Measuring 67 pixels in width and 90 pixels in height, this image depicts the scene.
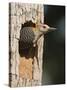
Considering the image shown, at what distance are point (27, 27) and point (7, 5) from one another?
21 centimetres

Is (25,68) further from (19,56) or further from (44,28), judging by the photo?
(44,28)

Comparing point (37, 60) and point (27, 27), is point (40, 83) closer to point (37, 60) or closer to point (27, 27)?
point (37, 60)

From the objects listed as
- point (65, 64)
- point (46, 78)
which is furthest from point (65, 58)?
point (46, 78)

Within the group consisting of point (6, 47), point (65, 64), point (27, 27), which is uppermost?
point (27, 27)

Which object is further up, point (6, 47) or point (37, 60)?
point (6, 47)

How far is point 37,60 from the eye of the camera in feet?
5.53

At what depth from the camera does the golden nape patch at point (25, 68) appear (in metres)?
1.65

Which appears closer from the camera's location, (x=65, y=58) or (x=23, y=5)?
(x=23, y=5)

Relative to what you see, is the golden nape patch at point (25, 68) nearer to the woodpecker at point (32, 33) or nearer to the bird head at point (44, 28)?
the woodpecker at point (32, 33)

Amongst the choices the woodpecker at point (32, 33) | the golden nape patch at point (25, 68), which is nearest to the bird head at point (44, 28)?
the woodpecker at point (32, 33)

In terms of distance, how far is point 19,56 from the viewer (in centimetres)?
164

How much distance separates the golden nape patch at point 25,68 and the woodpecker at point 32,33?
99 millimetres

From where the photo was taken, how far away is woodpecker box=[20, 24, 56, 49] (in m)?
1.65

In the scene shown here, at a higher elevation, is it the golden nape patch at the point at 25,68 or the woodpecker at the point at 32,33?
the woodpecker at the point at 32,33
